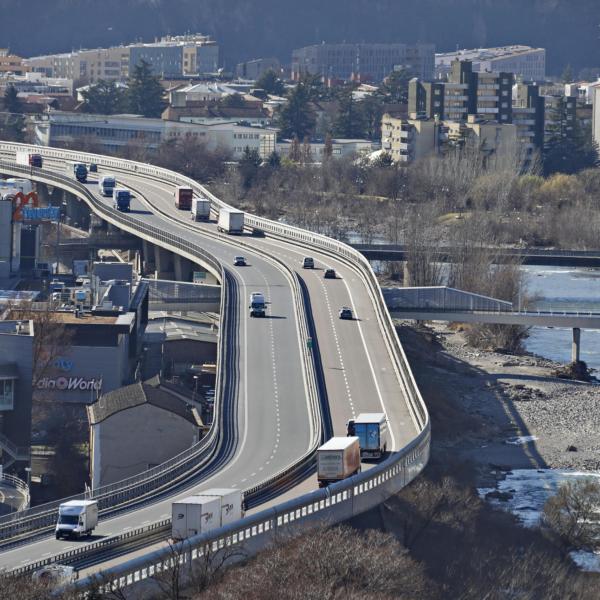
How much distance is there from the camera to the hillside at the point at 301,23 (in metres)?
171

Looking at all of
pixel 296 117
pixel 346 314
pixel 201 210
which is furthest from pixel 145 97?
pixel 346 314

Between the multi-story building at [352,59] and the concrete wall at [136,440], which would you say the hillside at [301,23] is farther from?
the concrete wall at [136,440]

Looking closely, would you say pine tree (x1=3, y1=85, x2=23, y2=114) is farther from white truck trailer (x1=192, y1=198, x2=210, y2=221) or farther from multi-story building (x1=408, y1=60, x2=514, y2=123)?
white truck trailer (x1=192, y1=198, x2=210, y2=221)

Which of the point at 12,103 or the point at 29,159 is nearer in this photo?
the point at 29,159

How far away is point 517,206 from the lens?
242 ft

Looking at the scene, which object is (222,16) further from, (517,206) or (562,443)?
(562,443)

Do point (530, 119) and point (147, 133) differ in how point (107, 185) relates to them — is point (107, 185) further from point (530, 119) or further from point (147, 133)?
point (530, 119)

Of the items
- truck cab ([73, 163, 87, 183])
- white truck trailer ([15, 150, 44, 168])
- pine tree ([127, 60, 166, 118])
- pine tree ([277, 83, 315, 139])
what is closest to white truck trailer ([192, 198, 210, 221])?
truck cab ([73, 163, 87, 183])

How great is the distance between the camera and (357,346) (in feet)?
113

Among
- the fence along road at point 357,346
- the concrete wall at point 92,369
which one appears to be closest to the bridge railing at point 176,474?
the fence along road at point 357,346

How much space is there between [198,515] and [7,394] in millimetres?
9000

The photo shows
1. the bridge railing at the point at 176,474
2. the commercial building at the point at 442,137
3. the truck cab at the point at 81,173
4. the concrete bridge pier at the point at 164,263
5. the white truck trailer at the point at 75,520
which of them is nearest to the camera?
the white truck trailer at the point at 75,520

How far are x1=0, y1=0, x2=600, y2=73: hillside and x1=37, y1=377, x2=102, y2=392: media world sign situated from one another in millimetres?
134041

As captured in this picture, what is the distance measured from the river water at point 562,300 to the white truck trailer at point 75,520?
22220 mm
